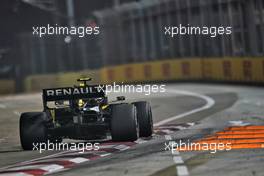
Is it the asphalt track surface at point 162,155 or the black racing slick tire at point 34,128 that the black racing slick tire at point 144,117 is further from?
the black racing slick tire at point 34,128

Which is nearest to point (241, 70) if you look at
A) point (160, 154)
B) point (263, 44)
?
point (263, 44)

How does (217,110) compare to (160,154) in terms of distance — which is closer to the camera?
(160,154)

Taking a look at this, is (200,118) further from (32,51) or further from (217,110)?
(32,51)

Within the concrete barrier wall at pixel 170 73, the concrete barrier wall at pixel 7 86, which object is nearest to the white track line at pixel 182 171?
the concrete barrier wall at pixel 170 73

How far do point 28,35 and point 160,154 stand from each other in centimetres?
3742

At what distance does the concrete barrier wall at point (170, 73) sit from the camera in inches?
1330

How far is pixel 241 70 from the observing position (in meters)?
34.5
